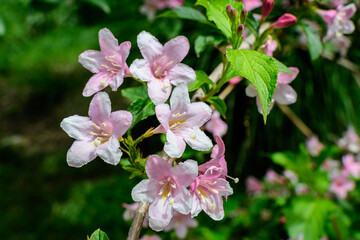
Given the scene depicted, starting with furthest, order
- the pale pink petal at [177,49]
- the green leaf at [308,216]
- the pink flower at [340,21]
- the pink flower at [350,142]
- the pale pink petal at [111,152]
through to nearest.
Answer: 1. the pink flower at [350,142]
2. the green leaf at [308,216]
3. the pink flower at [340,21]
4. the pale pink petal at [177,49]
5. the pale pink petal at [111,152]

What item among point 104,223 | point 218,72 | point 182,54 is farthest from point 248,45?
point 104,223

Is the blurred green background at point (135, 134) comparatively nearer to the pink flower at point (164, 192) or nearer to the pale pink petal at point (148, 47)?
the pale pink petal at point (148, 47)

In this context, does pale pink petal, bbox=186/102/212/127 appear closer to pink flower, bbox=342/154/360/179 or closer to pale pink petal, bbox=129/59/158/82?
pale pink petal, bbox=129/59/158/82

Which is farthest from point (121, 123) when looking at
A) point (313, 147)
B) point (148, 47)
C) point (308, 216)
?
point (313, 147)

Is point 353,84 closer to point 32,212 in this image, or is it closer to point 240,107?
point 240,107

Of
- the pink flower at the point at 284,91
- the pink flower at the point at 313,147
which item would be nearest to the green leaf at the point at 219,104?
the pink flower at the point at 284,91
